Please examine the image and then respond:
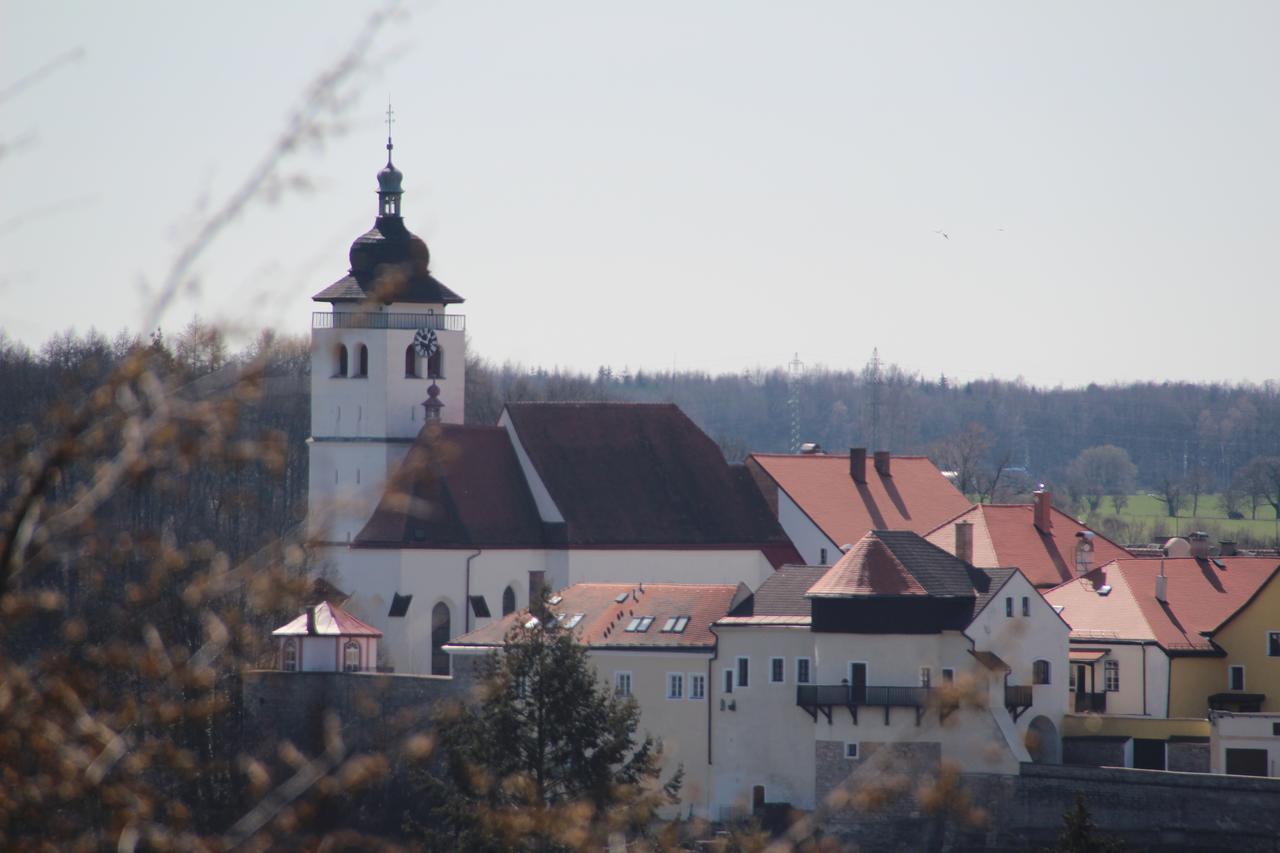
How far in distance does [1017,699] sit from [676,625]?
661cm

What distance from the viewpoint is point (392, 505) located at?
862cm

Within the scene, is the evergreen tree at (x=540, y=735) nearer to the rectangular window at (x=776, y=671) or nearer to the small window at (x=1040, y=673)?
the rectangular window at (x=776, y=671)

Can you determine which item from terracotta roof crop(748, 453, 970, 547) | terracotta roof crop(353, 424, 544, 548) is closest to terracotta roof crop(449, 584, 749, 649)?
terracotta roof crop(353, 424, 544, 548)

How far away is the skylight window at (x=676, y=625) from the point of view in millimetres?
44050

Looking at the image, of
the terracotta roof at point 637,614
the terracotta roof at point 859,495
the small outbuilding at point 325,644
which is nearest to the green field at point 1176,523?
the terracotta roof at point 859,495

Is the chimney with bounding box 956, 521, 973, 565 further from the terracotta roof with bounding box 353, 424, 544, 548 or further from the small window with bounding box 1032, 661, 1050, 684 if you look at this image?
the terracotta roof with bounding box 353, 424, 544, 548

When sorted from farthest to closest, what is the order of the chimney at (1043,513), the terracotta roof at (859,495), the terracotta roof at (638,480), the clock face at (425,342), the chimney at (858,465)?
the chimney at (858,465), the chimney at (1043,513), the clock face at (425,342), the terracotta roof at (859,495), the terracotta roof at (638,480)

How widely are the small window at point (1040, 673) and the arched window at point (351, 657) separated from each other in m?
13.5

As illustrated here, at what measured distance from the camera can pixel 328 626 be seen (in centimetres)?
4688

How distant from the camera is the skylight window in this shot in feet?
145

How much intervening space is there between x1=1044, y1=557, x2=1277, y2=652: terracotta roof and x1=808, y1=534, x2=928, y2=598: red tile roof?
568cm

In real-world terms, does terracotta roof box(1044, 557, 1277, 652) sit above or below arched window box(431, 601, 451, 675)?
above

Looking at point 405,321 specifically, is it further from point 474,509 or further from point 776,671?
point 776,671

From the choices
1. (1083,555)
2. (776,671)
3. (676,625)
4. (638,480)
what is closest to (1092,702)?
(776,671)
